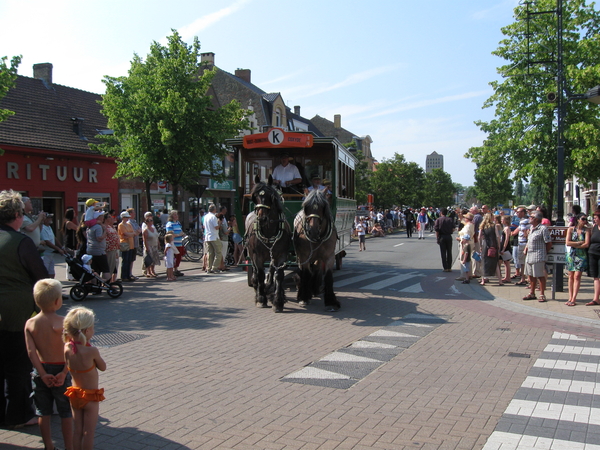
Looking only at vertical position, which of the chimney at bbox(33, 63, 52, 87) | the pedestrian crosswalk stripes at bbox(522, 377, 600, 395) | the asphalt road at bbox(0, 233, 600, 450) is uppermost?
the chimney at bbox(33, 63, 52, 87)

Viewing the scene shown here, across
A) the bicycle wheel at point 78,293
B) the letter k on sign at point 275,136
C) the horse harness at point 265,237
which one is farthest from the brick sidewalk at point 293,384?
the letter k on sign at point 275,136

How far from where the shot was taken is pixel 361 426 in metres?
4.54

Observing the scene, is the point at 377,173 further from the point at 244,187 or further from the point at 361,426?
the point at 361,426

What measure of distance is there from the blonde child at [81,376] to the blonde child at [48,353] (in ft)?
0.80

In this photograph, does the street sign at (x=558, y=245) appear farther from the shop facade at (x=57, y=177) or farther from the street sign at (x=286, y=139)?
the shop facade at (x=57, y=177)

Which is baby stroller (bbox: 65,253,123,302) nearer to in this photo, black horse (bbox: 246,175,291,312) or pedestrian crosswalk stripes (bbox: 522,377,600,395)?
black horse (bbox: 246,175,291,312)

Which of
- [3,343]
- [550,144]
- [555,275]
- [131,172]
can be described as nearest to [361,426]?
[3,343]

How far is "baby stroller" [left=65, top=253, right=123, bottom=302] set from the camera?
1111 cm

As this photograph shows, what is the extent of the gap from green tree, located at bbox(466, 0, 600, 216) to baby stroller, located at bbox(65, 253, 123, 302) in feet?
46.3

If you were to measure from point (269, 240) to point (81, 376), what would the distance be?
6306 mm

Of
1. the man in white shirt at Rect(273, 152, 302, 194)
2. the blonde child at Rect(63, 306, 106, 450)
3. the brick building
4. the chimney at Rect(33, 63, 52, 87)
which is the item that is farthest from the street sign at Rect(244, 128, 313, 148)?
the chimney at Rect(33, 63, 52, 87)

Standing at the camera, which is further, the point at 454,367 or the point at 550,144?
the point at 550,144

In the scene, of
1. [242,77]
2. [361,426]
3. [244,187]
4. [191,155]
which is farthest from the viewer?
[242,77]

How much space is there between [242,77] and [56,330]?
5579cm
